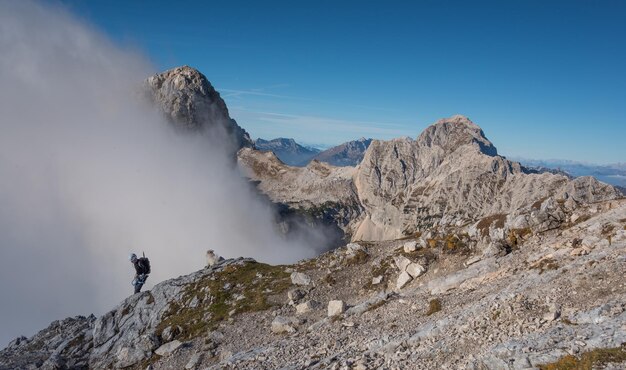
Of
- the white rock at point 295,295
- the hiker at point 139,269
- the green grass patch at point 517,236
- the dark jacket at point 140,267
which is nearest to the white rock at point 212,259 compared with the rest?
the hiker at point 139,269

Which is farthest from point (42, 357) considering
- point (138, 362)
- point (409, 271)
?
point (409, 271)

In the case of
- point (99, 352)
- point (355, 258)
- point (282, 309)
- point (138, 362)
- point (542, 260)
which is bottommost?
point (99, 352)

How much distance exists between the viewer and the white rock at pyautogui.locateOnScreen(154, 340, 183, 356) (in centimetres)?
4145

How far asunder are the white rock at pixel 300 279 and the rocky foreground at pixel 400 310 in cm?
19

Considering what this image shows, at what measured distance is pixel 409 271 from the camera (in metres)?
42.9

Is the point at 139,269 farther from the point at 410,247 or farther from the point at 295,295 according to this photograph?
the point at 410,247

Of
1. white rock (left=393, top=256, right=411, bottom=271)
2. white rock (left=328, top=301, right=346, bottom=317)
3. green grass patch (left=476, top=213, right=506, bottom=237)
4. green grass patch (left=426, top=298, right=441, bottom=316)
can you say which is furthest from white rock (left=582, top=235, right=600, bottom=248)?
white rock (left=328, top=301, right=346, bottom=317)

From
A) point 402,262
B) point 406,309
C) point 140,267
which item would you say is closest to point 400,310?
point 406,309

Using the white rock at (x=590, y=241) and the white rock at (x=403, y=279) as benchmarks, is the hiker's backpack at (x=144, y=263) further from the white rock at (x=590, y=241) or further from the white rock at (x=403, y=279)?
the white rock at (x=590, y=241)

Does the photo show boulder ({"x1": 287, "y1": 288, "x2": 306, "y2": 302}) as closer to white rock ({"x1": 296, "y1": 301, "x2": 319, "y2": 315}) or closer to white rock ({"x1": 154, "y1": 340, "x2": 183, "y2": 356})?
white rock ({"x1": 296, "y1": 301, "x2": 319, "y2": 315})

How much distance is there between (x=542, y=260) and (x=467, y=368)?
1531 cm

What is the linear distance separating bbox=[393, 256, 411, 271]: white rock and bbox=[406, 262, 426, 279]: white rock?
735 millimetres

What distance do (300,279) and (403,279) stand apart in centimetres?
1566

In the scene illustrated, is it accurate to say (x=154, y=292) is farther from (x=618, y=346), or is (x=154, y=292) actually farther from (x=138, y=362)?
(x=618, y=346)
